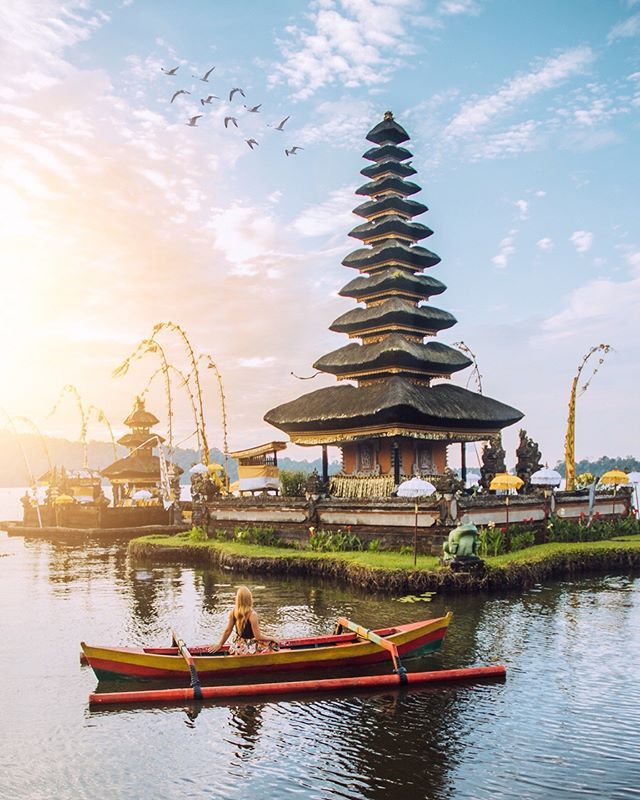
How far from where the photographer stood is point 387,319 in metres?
43.0

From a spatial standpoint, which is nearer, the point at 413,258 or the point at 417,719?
the point at 417,719

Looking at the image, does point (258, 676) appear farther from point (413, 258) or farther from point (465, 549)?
point (413, 258)

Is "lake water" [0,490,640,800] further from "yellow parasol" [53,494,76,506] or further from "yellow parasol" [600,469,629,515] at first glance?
"yellow parasol" [53,494,76,506]

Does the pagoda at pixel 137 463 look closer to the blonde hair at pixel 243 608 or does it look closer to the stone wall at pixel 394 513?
the stone wall at pixel 394 513

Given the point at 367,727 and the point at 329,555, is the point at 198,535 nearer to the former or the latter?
the point at 329,555

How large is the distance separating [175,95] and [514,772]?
1870cm

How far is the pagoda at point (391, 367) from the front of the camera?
127 feet

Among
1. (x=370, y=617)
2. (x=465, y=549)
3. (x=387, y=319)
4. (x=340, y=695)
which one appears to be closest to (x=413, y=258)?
(x=387, y=319)

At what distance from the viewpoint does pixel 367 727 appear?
13.2 meters

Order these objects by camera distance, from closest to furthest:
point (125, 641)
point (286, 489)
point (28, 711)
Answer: point (28, 711) < point (125, 641) < point (286, 489)

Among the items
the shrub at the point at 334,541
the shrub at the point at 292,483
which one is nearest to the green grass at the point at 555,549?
the shrub at the point at 334,541

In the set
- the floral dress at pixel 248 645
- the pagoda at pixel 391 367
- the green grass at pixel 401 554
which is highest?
the pagoda at pixel 391 367

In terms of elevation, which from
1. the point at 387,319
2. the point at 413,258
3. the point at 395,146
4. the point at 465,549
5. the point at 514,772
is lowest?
the point at 514,772

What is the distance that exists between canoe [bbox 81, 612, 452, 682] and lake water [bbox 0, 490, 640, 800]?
88 cm
